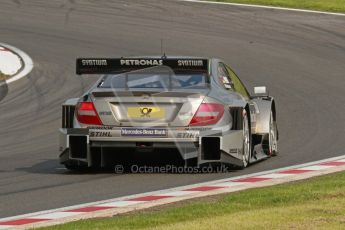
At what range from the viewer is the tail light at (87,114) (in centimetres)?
1309

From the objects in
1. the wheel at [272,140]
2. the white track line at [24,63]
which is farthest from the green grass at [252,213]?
the white track line at [24,63]

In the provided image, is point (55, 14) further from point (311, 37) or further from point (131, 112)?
point (131, 112)

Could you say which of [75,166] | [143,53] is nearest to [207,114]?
[75,166]

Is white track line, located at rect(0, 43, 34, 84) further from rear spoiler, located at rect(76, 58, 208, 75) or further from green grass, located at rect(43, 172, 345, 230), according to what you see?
green grass, located at rect(43, 172, 345, 230)

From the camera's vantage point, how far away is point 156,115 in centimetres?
1296

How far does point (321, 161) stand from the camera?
14.0 m

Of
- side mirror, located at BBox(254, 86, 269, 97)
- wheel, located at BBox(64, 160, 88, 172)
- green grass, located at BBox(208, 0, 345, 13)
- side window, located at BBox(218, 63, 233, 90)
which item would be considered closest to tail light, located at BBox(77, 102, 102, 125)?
wheel, located at BBox(64, 160, 88, 172)

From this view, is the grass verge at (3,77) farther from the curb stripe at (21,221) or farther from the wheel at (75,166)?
the curb stripe at (21,221)

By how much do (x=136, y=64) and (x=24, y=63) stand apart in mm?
12652

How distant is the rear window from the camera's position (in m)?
13.3

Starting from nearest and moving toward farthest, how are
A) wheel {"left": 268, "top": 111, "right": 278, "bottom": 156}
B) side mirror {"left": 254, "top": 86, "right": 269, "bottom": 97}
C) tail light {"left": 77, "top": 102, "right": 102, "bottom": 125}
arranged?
tail light {"left": 77, "top": 102, "right": 102, "bottom": 125} < side mirror {"left": 254, "top": 86, "right": 269, "bottom": 97} < wheel {"left": 268, "top": 111, "right": 278, "bottom": 156}

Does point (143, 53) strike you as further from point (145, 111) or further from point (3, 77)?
point (145, 111)

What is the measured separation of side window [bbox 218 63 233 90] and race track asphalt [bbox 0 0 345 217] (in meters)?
0.98

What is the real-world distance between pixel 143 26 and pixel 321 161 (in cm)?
1838
